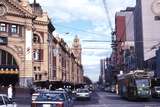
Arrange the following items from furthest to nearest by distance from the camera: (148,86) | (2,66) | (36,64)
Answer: (36,64), (2,66), (148,86)

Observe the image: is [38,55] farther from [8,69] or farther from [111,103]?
[111,103]

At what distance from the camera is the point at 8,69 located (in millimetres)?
85312

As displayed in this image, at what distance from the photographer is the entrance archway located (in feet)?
278

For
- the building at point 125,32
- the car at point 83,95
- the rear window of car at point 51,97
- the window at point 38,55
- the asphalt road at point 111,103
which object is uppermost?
the building at point 125,32

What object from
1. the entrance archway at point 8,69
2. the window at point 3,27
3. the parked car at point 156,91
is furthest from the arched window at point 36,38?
the parked car at point 156,91

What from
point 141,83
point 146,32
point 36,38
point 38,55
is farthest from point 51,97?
point 146,32

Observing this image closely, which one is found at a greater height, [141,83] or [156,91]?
[141,83]

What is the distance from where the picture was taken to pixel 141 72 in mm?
52094

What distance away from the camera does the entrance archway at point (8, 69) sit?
84.8 metres

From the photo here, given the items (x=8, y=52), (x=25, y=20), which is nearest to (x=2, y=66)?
(x=8, y=52)

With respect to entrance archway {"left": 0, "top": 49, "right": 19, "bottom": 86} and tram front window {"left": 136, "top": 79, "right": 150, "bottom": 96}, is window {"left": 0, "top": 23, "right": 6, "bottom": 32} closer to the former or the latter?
entrance archway {"left": 0, "top": 49, "right": 19, "bottom": 86}

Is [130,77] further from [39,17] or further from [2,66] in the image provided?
[39,17]

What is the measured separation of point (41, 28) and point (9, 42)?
1652 cm

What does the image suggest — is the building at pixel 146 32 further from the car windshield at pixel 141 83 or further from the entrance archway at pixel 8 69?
the car windshield at pixel 141 83
